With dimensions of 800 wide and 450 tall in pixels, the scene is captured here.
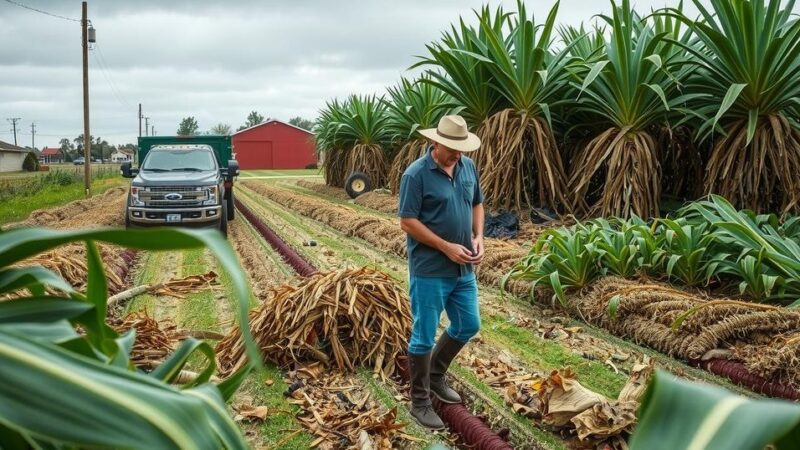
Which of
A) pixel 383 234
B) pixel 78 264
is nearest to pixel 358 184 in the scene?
pixel 383 234

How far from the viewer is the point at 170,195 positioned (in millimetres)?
12766

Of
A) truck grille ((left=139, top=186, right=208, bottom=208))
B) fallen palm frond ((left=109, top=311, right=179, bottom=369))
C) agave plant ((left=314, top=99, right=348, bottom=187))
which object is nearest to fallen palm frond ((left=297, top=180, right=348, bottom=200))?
agave plant ((left=314, top=99, right=348, bottom=187))

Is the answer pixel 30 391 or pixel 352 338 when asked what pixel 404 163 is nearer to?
pixel 352 338

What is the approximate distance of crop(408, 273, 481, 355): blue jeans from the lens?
4441 millimetres

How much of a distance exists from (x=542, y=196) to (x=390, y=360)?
6.53 m

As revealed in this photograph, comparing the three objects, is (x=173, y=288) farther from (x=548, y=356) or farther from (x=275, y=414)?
(x=548, y=356)

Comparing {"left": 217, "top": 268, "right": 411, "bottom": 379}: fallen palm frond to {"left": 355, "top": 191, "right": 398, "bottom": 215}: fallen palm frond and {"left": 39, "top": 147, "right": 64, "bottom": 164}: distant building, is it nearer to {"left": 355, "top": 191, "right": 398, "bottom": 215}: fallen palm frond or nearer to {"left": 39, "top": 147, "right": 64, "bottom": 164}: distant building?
{"left": 355, "top": 191, "right": 398, "bottom": 215}: fallen palm frond

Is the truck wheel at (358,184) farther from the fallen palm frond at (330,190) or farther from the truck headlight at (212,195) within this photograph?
the truck headlight at (212,195)

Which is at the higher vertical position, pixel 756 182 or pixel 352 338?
pixel 756 182

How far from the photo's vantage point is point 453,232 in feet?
14.6

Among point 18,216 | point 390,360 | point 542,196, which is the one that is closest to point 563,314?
point 390,360

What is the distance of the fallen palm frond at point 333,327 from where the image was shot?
548cm

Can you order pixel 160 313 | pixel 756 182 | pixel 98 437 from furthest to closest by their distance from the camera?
1. pixel 756 182
2. pixel 160 313
3. pixel 98 437

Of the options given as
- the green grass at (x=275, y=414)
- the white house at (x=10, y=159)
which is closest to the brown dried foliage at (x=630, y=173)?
the green grass at (x=275, y=414)
